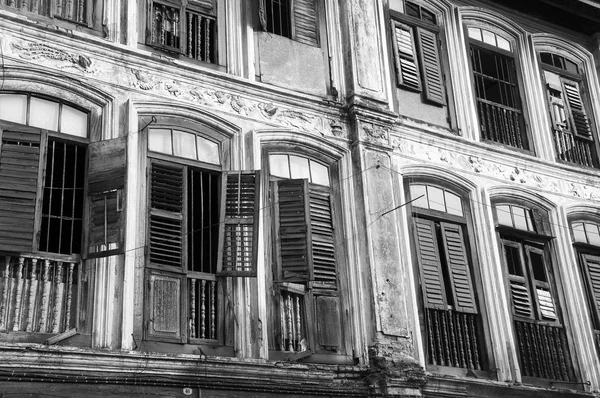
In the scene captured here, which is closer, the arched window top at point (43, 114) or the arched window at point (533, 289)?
the arched window top at point (43, 114)

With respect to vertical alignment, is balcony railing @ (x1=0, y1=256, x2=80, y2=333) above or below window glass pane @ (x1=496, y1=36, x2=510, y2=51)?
below

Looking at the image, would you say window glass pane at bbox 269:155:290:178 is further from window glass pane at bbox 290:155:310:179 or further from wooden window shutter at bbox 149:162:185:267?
wooden window shutter at bbox 149:162:185:267

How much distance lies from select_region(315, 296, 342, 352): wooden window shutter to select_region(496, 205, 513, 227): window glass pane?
2969mm

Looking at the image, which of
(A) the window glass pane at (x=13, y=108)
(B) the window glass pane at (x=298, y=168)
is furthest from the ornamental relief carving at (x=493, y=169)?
(A) the window glass pane at (x=13, y=108)

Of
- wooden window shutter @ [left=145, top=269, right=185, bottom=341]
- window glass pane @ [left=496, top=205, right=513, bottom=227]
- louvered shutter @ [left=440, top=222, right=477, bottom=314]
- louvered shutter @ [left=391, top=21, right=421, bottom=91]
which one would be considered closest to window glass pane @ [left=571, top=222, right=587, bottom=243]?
window glass pane @ [left=496, top=205, right=513, bottom=227]

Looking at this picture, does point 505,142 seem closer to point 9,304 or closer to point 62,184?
point 62,184

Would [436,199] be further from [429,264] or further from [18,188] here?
[18,188]

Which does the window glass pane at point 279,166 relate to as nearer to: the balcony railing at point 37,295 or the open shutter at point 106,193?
the open shutter at point 106,193

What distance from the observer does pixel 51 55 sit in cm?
Result: 787

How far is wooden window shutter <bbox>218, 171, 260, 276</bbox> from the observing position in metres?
8.02

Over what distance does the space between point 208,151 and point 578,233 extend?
223 inches

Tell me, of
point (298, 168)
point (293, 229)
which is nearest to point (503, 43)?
point (298, 168)

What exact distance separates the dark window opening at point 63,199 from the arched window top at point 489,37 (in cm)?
638

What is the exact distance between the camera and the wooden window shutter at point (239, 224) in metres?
8.02
